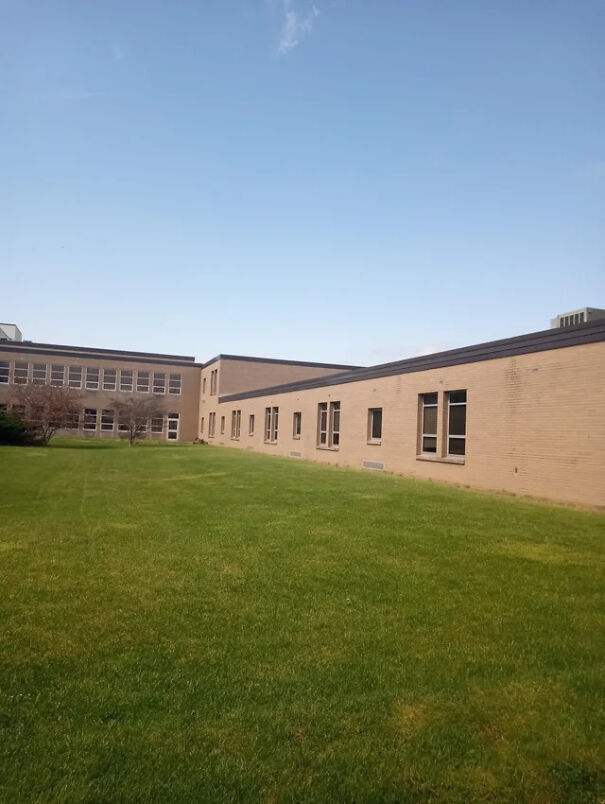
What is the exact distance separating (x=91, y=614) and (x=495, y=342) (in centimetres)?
1410

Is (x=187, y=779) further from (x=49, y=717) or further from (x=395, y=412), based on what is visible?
(x=395, y=412)

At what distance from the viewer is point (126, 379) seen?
190ft

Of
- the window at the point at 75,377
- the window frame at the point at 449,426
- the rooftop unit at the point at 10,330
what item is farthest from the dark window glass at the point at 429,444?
the rooftop unit at the point at 10,330

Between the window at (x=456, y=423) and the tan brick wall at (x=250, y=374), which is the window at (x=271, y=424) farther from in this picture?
the window at (x=456, y=423)

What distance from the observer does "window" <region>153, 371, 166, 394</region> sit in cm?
5856

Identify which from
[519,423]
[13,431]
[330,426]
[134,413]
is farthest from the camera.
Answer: [134,413]

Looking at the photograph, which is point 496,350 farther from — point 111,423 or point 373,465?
point 111,423

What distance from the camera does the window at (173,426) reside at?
5825cm

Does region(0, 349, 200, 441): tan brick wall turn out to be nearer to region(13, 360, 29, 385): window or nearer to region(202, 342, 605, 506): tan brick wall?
region(13, 360, 29, 385): window

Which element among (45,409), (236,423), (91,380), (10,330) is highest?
(10,330)

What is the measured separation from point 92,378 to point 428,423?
43343 mm

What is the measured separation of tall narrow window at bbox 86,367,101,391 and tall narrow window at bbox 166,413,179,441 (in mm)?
7207

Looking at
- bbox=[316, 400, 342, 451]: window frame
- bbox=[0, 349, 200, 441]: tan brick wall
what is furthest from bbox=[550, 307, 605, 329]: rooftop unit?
bbox=[0, 349, 200, 441]: tan brick wall

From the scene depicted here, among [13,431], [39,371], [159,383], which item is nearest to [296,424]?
[13,431]
